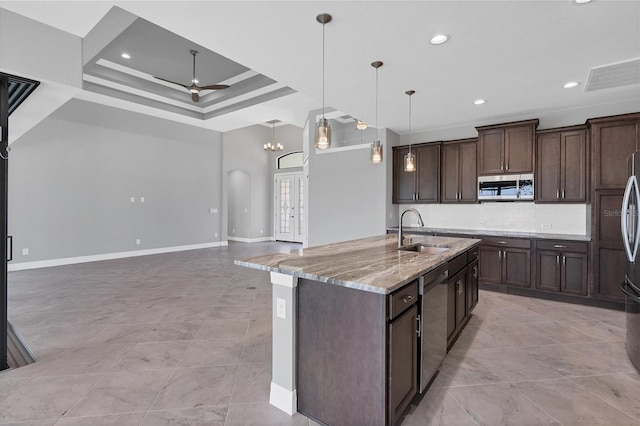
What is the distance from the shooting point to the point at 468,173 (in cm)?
518

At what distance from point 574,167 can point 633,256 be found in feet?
7.14

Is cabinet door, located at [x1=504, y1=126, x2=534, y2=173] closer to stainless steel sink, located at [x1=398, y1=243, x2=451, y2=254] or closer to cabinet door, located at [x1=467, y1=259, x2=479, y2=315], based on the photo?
cabinet door, located at [x1=467, y1=259, x2=479, y2=315]

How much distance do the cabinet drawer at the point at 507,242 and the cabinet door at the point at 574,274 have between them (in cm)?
44

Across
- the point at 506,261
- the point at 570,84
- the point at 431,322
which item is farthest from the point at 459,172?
the point at 431,322

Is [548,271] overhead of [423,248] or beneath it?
beneath

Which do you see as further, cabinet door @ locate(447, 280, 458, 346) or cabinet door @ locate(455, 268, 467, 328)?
cabinet door @ locate(455, 268, 467, 328)

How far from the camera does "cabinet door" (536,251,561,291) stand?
415 centimetres

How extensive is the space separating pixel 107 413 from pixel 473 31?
12.5 ft

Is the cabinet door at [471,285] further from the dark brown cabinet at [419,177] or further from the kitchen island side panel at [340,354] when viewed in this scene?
the dark brown cabinet at [419,177]

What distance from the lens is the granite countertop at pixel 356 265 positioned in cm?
162

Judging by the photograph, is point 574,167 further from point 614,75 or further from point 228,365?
point 228,365

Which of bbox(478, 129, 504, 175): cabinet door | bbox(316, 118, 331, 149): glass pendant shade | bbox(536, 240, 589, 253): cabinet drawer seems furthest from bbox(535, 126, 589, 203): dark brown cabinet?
bbox(316, 118, 331, 149): glass pendant shade

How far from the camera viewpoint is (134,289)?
4695mm

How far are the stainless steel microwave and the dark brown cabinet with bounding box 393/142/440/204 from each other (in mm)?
731
